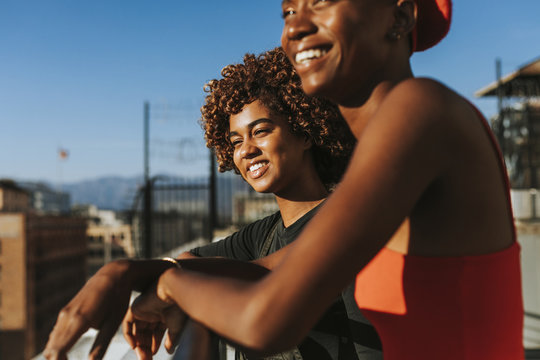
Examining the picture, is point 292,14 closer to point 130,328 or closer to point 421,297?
point 421,297

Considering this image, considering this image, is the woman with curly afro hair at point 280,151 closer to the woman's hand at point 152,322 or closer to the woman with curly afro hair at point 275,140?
the woman with curly afro hair at point 275,140

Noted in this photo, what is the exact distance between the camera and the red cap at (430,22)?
1100 millimetres

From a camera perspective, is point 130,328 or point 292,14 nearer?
point 292,14

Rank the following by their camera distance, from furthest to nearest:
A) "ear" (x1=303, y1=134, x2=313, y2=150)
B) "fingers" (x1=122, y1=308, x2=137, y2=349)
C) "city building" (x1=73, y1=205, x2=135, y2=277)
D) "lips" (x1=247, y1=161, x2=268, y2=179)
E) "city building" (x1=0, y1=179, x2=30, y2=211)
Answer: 1. "city building" (x1=73, y1=205, x2=135, y2=277)
2. "city building" (x1=0, y1=179, x2=30, y2=211)
3. "ear" (x1=303, y1=134, x2=313, y2=150)
4. "lips" (x1=247, y1=161, x2=268, y2=179)
5. "fingers" (x1=122, y1=308, x2=137, y2=349)

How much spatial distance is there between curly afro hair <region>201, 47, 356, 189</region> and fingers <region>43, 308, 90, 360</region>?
1.29m

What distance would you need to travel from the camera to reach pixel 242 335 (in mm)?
818

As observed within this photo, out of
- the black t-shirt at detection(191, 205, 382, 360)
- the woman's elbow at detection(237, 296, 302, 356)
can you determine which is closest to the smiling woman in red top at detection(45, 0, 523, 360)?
the woman's elbow at detection(237, 296, 302, 356)

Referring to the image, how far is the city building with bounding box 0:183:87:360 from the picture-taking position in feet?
184

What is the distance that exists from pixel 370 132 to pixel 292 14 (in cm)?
39

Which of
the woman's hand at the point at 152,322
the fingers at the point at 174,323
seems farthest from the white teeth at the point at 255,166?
the fingers at the point at 174,323

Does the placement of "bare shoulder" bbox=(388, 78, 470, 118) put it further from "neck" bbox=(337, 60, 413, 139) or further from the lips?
the lips

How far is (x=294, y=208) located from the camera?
210 centimetres

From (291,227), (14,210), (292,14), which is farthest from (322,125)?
(14,210)

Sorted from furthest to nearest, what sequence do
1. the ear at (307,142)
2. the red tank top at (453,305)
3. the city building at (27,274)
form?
the city building at (27,274) < the ear at (307,142) < the red tank top at (453,305)
